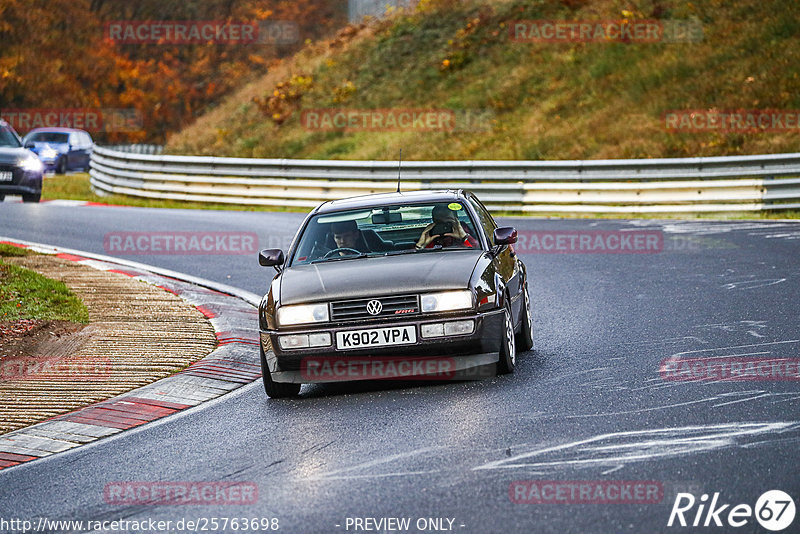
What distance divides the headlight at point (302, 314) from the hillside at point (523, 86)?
19563mm

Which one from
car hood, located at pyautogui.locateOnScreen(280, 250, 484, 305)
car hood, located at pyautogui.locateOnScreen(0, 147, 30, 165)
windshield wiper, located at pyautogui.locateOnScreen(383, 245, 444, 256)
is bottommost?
car hood, located at pyautogui.locateOnScreen(280, 250, 484, 305)

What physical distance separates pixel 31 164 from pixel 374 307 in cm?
1885

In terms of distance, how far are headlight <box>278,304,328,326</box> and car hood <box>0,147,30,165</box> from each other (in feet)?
58.7

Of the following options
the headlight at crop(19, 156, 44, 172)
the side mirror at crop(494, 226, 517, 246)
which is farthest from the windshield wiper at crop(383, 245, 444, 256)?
the headlight at crop(19, 156, 44, 172)

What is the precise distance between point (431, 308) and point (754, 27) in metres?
28.1

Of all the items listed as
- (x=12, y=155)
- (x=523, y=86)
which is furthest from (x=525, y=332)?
(x=523, y=86)

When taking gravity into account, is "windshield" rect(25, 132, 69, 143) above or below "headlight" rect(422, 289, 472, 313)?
above

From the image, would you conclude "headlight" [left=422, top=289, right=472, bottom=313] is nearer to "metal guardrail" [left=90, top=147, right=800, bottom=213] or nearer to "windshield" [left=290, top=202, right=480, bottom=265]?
"windshield" [left=290, top=202, right=480, bottom=265]

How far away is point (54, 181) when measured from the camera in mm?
36594

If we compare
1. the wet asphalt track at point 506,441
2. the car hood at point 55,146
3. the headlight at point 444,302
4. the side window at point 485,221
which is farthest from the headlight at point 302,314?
the car hood at point 55,146

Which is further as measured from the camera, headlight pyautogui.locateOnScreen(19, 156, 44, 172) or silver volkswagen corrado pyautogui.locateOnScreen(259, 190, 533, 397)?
headlight pyautogui.locateOnScreen(19, 156, 44, 172)

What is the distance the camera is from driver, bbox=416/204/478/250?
31.7 feet

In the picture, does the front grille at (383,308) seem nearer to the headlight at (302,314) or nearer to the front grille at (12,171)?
the headlight at (302,314)

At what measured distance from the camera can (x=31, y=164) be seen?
25.4 m
